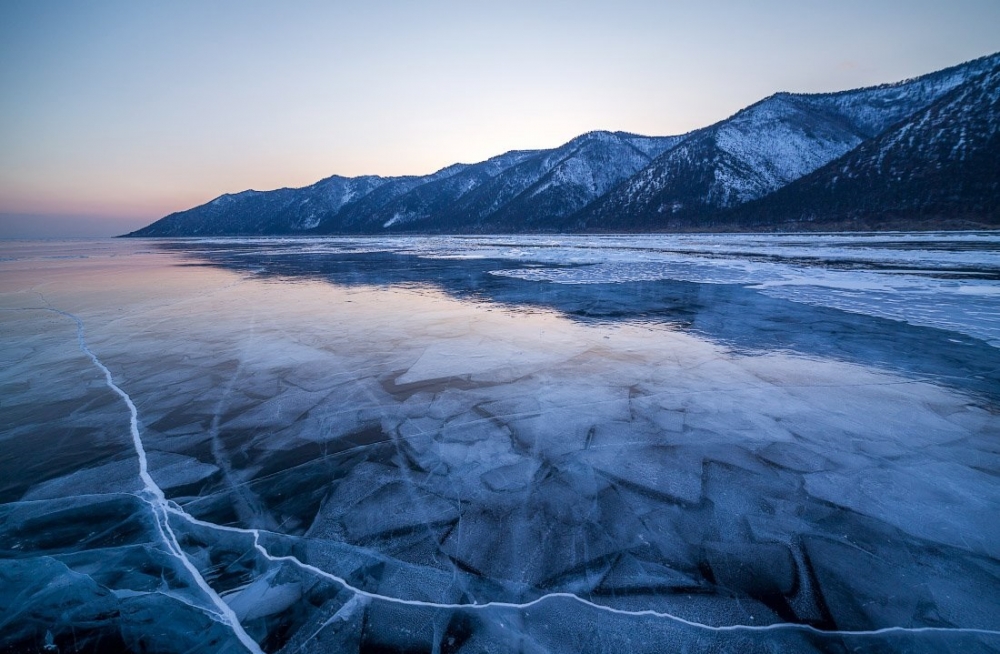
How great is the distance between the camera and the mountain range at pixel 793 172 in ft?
181

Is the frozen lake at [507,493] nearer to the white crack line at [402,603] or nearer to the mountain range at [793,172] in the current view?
the white crack line at [402,603]

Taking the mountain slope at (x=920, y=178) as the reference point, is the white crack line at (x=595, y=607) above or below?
below

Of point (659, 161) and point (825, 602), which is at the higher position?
point (659, 161)

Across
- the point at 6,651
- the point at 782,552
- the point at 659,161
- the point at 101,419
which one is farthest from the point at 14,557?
the point at 659,161

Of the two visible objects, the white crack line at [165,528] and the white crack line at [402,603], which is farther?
the white crack line at [165,528]

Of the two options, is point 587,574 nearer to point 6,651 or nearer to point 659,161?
point 6,651

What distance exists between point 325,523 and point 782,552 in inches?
113

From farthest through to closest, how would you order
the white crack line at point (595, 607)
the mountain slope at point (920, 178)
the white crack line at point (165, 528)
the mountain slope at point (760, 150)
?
1. the mountain slope at point (760, 150)
2. the mountain slope at point (920, 178)
3. the white crack line at point (165, 528)
4. the white crack line at point (595, 607)

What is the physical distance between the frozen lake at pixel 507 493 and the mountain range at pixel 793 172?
63.1 metres

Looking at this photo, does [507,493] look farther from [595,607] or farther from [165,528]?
[165,528]

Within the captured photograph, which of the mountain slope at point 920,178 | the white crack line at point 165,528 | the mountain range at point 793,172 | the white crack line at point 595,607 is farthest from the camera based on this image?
the mountain range at point 793,172

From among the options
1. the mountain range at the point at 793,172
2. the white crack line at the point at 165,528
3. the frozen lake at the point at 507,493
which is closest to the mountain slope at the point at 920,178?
the mountain range at the point at 793,172

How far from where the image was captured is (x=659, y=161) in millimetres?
106500

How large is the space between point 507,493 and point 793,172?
111 m
